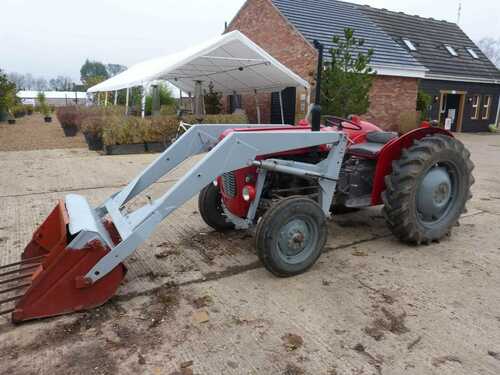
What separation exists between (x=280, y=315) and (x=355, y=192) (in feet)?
4.97

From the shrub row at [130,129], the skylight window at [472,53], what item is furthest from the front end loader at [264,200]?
the skylight window at [472,53]

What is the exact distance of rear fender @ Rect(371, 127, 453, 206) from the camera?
10.9 ft

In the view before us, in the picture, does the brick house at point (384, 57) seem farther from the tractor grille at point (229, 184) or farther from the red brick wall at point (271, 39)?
the tractor grille at point (229, 184)

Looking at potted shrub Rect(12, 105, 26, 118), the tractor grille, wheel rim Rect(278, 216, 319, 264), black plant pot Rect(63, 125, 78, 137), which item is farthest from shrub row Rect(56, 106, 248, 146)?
potted shrub Rect(12, 105, 26, 118)

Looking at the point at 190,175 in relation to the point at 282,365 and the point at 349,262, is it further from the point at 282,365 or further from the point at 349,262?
the point at 349,262

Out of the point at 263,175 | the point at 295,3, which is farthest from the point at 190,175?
the point at 295,3

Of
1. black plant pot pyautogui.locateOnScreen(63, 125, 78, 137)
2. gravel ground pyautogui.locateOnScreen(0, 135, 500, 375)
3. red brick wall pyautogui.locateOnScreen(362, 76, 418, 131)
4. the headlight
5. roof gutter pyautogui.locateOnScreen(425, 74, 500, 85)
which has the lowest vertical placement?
gravel ground pyautogui.locateOnScreen(0, 135, 500, 375)

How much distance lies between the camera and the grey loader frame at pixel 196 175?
2.37 meters

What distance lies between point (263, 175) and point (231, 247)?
86cm

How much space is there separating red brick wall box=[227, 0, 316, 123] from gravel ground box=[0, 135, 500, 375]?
10.2 metres

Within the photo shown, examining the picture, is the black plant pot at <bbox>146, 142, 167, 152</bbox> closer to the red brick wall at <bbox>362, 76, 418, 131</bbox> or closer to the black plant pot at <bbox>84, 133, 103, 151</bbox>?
the black plant pot at <bbox>84, 133, 103, 151</bbox>

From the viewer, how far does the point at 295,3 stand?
1527 cm

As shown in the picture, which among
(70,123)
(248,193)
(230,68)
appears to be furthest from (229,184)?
(70,123)

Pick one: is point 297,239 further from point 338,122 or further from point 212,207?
point 338,122
